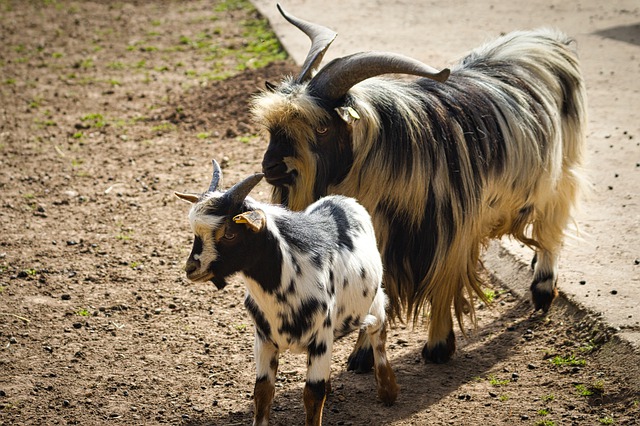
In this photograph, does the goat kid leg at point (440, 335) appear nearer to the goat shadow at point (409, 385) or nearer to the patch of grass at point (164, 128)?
the goat shadow at point (409, 385)

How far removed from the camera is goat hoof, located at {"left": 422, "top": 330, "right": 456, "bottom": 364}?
5496mm

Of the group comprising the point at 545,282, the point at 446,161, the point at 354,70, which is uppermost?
the point at 354,70

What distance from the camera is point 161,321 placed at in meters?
6.02

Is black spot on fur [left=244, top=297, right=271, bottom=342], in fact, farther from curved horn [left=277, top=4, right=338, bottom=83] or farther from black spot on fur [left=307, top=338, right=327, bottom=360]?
curved horn [left=277, top=4, right=338, bottom=83]

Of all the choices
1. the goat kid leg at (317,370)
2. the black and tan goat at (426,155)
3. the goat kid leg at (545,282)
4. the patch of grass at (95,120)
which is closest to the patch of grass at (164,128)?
the patch of grass at (95,120)

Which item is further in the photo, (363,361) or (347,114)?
(363,361)

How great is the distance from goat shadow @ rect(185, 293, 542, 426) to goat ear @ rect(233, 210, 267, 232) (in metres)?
1.43

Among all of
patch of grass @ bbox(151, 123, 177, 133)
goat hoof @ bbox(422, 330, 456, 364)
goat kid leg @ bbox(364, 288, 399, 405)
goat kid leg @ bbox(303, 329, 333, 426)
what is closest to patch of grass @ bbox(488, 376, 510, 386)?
goat hoof @ bbox(422, 330, 456, 364)

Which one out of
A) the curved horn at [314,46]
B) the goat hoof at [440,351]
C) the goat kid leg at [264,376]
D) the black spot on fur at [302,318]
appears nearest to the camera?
the black spot on fur at [302,318]

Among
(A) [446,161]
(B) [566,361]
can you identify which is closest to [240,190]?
(A) [446,161]

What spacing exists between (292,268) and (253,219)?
0.40 meters

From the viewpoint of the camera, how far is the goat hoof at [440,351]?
18.0 feet

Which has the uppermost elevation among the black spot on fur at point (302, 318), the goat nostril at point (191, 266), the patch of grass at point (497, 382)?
the goat nostril at point (191, 266)

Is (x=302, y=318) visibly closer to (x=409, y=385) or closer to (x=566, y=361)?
(x=409, y=385)
